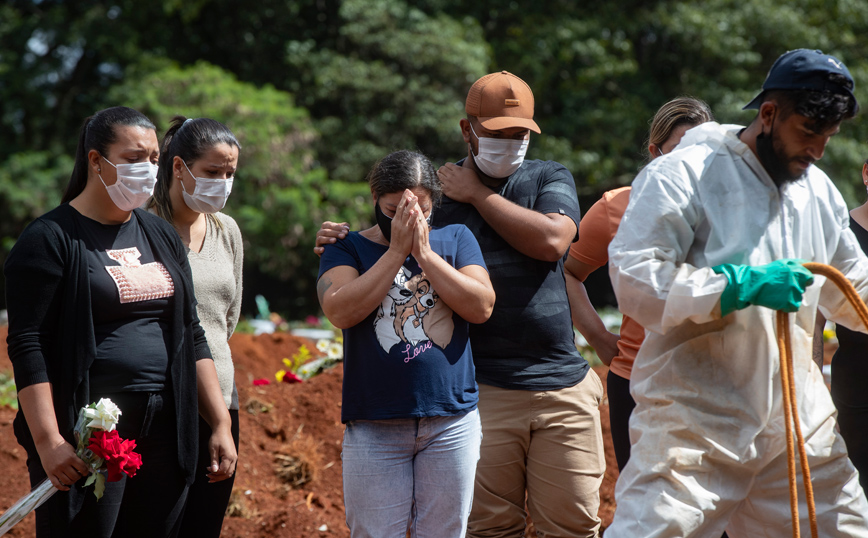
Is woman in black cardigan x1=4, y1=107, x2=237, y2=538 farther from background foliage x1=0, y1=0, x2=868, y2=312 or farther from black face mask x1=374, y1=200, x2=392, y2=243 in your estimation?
background foliage x1=0, y1=0, x2=868, y2=312

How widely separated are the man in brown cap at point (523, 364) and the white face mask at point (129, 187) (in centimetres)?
121

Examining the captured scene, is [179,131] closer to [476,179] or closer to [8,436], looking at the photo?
[476,179]

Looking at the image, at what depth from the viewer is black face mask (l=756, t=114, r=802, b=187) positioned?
2.50m

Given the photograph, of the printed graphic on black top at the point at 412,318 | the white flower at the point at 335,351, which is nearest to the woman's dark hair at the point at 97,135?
the printed graphic on black top at the point at 412,318

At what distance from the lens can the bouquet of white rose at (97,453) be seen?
8.50 feet

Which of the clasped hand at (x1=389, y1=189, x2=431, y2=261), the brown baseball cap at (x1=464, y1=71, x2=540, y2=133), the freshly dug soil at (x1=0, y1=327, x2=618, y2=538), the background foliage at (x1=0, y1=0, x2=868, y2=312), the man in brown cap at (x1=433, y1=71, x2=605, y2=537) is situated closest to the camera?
the clasped hand at (x1=389, y1=189, x2=431, y2=261)

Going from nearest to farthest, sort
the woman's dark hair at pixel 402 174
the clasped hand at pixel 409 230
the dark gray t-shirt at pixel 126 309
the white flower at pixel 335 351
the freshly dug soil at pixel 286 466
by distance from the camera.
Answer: the dark gray t-shirt at pixel 126 309, the clasped hand at pixel 409 230, the woman's dark hair at pixel 402 174, the freshly dug soil at pixel 286 466, the white flower at pixel 335 351

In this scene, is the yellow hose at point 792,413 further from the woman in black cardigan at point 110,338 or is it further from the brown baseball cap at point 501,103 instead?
the woman in black cardigan at point 110,338

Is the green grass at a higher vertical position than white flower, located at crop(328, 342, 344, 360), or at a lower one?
lower

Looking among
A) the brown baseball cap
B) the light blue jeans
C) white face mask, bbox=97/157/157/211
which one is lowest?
the light blue jeans

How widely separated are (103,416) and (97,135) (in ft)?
3.27

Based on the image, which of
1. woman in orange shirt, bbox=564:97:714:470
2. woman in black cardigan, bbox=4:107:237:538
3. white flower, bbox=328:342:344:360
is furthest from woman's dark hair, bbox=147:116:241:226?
white flower, bbox=328:342:344:360

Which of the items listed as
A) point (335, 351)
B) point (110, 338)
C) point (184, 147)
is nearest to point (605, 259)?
point (184, 147)

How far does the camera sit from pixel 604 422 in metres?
5.88
